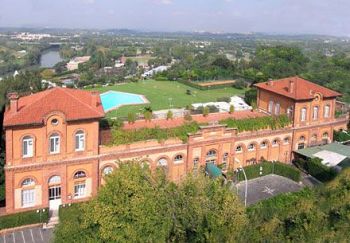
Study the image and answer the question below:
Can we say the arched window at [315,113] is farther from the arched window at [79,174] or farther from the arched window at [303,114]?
the arched window at [79,174]

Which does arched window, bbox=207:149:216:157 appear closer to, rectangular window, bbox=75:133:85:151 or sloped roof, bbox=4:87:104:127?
sloped roof, bbox=4:87:104:127

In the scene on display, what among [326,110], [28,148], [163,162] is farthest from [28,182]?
[326,110]

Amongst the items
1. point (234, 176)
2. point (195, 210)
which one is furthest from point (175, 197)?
point (234, 176)

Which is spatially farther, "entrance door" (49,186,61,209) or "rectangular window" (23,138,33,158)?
"entrance door" (49,186,61,209)

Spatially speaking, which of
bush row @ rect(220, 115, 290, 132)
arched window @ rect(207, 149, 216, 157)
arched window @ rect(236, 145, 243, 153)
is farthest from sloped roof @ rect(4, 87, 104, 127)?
arched window @ rect(236, 145, 243, 153)

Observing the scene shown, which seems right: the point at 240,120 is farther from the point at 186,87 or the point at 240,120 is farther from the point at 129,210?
the point at 186,87

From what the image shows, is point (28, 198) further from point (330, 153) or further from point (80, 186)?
point (330, 153)
